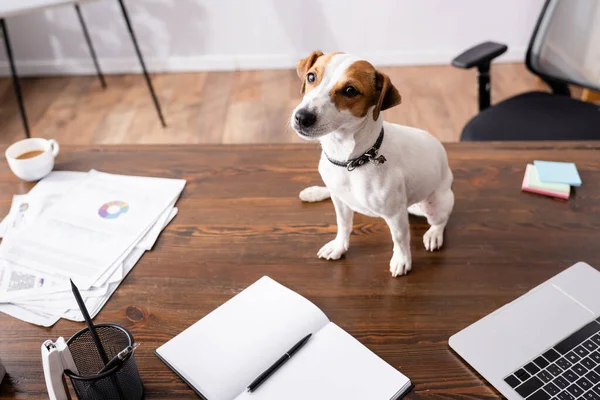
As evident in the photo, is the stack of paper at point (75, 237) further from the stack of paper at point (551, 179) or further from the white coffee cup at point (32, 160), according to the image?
the stack of paper at point (551, 179)

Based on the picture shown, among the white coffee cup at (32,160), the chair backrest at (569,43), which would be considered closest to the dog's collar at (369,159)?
the white coffee cup at (32,160)

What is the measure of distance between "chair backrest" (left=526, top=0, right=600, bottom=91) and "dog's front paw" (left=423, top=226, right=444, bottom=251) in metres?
1.10

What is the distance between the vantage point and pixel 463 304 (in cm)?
94

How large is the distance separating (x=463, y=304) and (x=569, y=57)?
4.26 ft

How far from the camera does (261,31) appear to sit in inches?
127

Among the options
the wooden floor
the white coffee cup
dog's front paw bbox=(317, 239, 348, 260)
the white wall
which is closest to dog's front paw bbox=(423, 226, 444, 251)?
dog's front paw bbox=(317, 239, 348, 260)

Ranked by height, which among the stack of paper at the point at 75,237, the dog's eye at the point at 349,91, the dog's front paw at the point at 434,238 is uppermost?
the dog's eye at the point at 349,91

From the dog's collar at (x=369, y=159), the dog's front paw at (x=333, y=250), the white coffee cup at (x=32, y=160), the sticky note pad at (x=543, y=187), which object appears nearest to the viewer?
the dog's collar at (x=369, y=159)

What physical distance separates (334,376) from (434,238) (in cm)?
38

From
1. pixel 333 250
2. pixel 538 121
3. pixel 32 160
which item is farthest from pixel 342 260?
pixel 538 121

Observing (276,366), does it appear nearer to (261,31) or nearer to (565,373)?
(565,373)

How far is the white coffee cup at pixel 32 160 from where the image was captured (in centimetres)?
127

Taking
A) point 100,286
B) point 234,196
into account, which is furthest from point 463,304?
point 100,286

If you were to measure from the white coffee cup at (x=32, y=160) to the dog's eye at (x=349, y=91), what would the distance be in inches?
31.8
